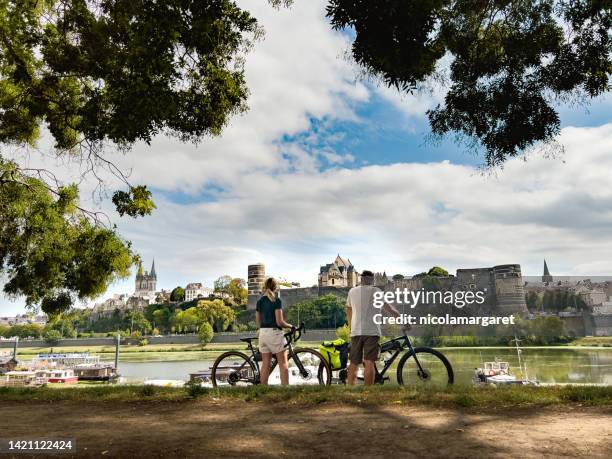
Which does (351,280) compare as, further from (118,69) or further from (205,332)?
(118,69)

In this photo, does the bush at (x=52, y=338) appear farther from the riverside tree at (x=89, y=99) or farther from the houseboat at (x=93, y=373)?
the riverside tree at (x=89, y=99)

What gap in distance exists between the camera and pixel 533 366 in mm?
56656

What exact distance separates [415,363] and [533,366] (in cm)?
5586

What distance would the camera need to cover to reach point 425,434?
4434 millimetres

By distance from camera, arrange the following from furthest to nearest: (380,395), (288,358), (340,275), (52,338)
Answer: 1. (340,275)
2. (52,338)
3. (288,358)
4. (380,395)

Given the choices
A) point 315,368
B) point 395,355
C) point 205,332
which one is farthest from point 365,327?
point 205,332

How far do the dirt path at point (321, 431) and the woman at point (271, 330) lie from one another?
1837mm

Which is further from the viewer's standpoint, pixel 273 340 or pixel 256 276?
pixel 256 276

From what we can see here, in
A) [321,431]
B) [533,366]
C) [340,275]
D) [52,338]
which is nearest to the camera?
[321,431]

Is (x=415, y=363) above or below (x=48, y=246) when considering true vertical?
below

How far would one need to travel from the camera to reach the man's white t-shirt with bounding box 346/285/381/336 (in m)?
7.45

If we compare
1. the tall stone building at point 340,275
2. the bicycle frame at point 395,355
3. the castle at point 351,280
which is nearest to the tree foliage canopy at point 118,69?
the bicycle frame at point 395,355

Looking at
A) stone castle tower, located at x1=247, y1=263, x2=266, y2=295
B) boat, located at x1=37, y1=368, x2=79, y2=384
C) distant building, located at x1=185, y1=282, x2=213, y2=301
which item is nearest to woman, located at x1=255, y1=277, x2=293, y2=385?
boat, located at x1=37, y1=368, x2=79, y2=384

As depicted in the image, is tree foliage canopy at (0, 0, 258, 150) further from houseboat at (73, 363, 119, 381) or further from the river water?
houseboat at (73, 363, 119, 381)
